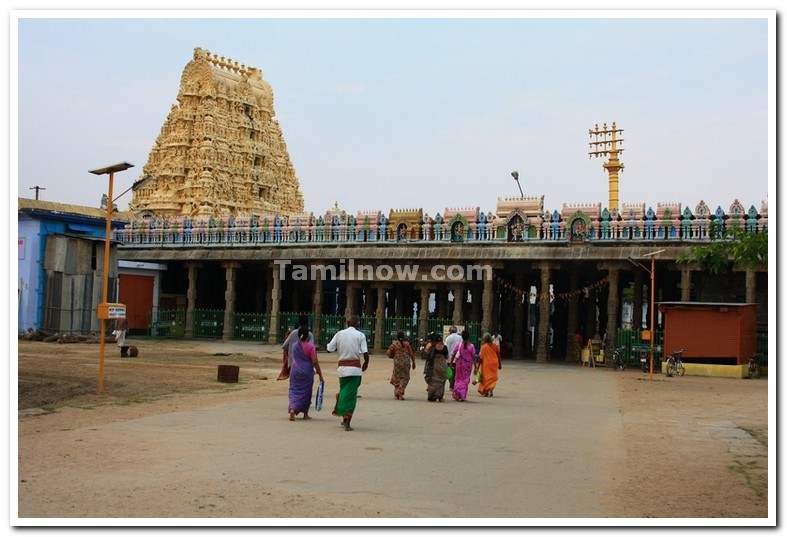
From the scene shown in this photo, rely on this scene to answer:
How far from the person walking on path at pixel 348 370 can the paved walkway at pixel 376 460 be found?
29 cm

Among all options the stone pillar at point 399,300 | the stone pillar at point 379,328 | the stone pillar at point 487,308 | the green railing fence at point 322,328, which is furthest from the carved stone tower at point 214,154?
the stone pillar at point 487,308

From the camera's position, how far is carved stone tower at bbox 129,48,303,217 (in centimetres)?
4703

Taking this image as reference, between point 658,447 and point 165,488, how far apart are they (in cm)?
622

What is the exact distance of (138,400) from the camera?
552 inches

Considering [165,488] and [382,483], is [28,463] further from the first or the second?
[382,483]

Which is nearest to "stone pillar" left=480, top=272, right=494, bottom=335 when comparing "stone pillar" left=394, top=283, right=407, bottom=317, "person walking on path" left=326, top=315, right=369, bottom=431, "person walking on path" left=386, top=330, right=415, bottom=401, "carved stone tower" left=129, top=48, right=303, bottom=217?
"stone pillar" left=394, top=283, right=407, bottom=317

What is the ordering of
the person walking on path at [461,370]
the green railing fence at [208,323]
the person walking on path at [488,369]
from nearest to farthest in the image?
1. the person walking on path at [461,370]
2. the person walking on path at [488,369]
3. the green railing fence at [208,323]

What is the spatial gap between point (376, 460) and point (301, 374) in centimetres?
341

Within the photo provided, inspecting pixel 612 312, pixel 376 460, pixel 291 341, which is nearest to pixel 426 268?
pixel 612 312

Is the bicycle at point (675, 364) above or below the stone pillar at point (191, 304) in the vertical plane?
below

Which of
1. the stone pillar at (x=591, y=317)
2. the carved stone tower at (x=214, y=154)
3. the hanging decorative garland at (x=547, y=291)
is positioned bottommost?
the stone pillar at (x=591, y=317)

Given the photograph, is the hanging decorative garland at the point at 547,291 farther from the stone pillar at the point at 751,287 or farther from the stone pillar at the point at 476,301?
the stone pillar at the point at 751,287

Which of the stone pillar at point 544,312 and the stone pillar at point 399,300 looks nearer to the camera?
the stone pillar at point 544,312

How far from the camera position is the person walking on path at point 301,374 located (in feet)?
39.9
